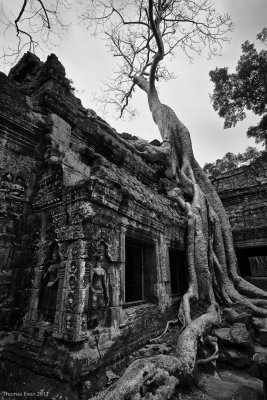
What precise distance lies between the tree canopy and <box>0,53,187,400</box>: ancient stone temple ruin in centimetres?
712

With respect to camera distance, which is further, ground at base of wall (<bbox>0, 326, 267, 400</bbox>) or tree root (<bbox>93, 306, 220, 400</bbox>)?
ground at base of wall (<bbox>0, 326, 267, 400</bbox>)

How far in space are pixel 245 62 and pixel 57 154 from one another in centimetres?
853

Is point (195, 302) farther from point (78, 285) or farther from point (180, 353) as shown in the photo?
point (78, 285)

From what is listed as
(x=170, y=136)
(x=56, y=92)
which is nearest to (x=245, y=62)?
(x=170, y=136)

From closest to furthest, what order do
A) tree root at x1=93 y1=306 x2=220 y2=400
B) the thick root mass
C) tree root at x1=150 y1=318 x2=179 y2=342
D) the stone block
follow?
tree root at x1=93 y1=306 x2=220 y2=400, the thick root mass, tree root at x1=150 y1=318 x2=179 y2=342, the stone block

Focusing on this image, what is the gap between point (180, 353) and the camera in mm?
2869

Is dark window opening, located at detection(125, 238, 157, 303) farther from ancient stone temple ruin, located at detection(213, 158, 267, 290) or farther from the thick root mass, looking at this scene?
ancient stone temple ruin, located at detection(213, 158, 267, 290)

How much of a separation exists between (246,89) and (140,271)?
850 centimetres

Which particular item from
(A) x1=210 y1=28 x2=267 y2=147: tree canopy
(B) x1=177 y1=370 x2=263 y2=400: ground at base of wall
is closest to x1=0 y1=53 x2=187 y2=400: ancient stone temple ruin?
(B) x1=177 y1=370 x2=263 y2=400: ground at base of wall

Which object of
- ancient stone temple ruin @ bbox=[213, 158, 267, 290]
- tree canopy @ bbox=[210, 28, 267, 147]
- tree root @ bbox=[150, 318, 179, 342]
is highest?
tree canopy @ bbox=[210, 28, 267, 147]

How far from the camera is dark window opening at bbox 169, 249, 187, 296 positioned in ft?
17.0

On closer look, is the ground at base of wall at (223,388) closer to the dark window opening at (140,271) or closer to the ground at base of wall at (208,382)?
the ground at base of wall at (208,382)

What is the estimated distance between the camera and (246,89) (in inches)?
356

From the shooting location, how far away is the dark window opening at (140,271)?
4.04 m
